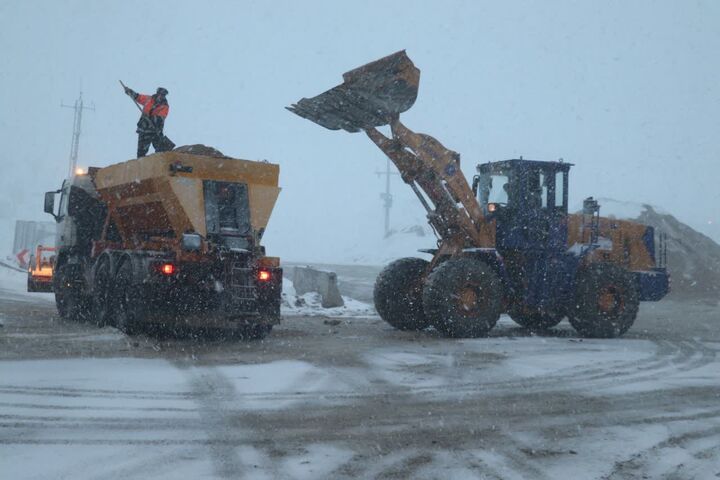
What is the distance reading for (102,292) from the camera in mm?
12625

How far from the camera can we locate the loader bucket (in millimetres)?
11453

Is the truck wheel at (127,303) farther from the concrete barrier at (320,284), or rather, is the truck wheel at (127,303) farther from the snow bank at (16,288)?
the snow bank at (16,288)

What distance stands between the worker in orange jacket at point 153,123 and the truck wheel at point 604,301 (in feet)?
26.3

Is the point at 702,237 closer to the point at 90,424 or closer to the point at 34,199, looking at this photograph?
the point at 90,424

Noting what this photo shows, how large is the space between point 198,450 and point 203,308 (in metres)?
6.03

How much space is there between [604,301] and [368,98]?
5563 mm

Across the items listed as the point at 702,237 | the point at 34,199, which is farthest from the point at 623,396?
the point at 34,199

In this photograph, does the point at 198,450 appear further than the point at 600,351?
No

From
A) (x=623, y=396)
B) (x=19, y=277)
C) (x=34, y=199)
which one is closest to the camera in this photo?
(x=623, y=396)

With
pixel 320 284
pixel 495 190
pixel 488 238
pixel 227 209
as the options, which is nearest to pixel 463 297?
pixel 488 238

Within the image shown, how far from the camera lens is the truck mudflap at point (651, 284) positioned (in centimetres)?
1372

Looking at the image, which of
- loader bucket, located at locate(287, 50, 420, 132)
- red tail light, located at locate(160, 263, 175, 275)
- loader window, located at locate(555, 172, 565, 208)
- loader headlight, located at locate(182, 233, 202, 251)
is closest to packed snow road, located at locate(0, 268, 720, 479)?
red tail light, located at locate(160, 263, 175, 275)

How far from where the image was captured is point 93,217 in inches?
558

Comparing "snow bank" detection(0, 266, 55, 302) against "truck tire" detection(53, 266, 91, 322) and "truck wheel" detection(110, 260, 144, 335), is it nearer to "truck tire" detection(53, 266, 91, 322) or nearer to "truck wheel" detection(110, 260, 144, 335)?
"truck tire" detection(53, 266, 91, 322)
